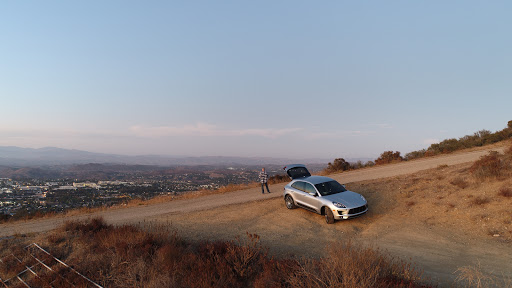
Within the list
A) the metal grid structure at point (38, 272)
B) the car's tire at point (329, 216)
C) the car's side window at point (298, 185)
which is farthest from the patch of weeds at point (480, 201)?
the metal grid structure at point (38, 272)

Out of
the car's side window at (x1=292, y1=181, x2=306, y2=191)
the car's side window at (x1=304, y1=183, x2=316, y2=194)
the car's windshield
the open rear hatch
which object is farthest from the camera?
the open rear hatch

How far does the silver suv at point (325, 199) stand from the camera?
33.8 ft

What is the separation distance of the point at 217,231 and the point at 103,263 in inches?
163

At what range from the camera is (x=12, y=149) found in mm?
132250

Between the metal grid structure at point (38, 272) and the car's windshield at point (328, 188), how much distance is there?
8477 mm

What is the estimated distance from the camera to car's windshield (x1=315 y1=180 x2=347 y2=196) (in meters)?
11.4

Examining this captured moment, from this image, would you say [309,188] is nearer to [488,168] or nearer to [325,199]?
[325,199]

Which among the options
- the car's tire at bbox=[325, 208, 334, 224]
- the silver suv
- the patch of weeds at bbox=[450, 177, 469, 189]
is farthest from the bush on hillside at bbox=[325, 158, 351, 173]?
the car's tire at bbox=[325, 208, 334, 224]

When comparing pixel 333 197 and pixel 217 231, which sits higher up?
pixel 333 197

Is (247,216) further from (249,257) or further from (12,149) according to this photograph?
(12,149)

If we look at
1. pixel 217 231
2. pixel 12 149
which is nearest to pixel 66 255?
pixel 217 231

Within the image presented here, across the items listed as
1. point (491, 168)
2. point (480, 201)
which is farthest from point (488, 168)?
point (480, 201)

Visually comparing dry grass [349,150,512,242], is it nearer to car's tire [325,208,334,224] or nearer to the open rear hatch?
car's tire [325,208,334,224]

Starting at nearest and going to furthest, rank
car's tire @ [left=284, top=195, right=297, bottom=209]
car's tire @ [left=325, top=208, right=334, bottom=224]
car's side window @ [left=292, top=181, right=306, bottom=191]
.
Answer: car's tire @ [left=325, top=208, right=334, bottom=224] → car's side window @ [left=292, top=181, right=306, bottom=191] → car's tire @ [left=284, top=195, right=297, bottom=209]
